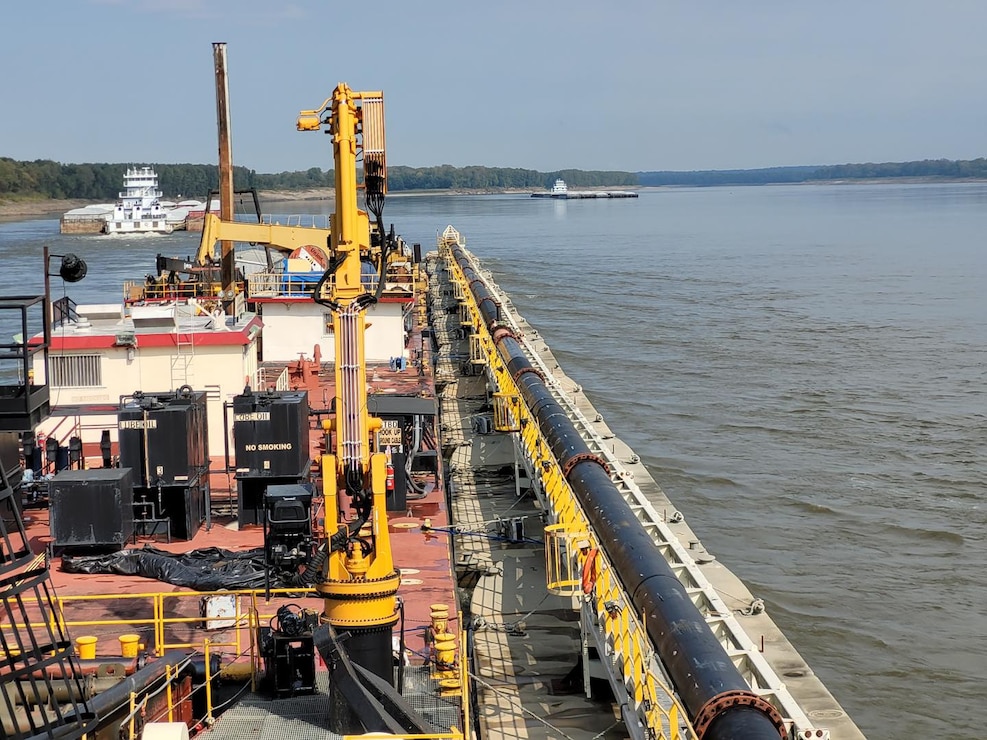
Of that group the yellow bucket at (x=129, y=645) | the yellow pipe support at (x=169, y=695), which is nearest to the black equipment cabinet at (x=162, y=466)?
the yellow bucket at (x=129, y=645)

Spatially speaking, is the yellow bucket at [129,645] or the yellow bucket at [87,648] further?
the yellow bucket at [129,645]

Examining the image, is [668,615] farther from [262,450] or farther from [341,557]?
[262,450]

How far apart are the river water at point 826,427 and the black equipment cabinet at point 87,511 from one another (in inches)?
428

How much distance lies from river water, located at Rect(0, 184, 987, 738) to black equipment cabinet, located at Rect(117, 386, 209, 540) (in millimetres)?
10103

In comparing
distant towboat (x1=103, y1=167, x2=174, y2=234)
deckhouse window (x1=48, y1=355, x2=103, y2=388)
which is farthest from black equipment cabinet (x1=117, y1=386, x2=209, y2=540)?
distant towboat (x1=103, y1=167, x2=174, y2=234)

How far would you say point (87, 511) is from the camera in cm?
1750

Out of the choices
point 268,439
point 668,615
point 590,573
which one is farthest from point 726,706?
point 268,439

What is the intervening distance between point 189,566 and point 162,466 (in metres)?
2.57

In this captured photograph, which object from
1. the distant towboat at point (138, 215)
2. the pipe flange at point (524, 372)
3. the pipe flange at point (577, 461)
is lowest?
the pipe flange at point (577, 461)

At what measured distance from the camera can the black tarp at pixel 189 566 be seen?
53.0ft

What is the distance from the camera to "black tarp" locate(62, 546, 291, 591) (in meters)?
16.2

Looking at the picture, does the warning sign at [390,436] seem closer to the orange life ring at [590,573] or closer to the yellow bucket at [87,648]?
the orange life ring at [590,573]

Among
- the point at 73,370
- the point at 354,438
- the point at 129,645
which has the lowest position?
the point at 129,645

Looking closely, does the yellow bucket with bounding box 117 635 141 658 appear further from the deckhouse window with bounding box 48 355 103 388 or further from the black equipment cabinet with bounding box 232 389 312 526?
the deckhouse window with bounding box 48 355 103 388
